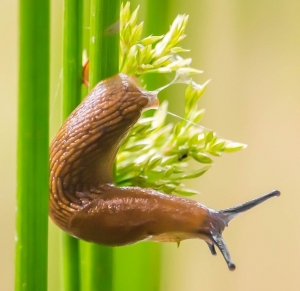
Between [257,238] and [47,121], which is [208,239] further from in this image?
[257,238]

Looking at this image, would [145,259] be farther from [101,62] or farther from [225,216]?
[101,62]

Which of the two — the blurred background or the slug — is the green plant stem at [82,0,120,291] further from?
the blurred background

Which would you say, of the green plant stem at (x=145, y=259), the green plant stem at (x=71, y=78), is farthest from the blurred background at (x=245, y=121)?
the green plant stem at (x=71, y=78)

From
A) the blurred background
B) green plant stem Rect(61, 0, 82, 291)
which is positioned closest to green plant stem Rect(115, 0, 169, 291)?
the blurred background

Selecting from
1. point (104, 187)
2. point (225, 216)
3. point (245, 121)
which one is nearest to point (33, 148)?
point (104, 187)

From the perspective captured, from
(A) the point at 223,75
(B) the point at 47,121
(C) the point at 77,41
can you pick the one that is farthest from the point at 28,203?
(A) the point at 223,75

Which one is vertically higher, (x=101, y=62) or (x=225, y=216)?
(x=101, y=62)
